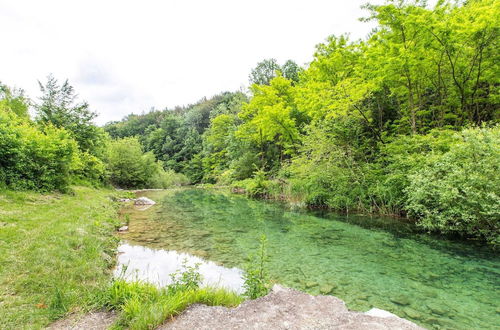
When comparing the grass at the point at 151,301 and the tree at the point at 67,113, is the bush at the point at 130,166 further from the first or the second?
the grass at the point at 151,301

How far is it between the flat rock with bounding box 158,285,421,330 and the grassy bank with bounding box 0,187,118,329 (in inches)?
70.6

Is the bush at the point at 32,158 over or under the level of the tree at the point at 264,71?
under

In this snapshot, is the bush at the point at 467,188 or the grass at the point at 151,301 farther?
the bush at the point at 467,188

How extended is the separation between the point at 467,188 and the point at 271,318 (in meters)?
7.49

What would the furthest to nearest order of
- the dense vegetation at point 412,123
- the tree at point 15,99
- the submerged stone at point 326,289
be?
1. the tree at point 15,99
2. the dense vegetation at point 412,123
3. the submerged stone at point 326,289

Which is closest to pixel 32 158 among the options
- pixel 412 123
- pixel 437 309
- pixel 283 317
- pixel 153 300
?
pixel 153 300

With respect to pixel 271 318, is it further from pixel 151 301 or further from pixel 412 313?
pixel 412 313

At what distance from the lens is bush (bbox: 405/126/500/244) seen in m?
7.27

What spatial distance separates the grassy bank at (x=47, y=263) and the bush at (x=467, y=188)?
1000 cm

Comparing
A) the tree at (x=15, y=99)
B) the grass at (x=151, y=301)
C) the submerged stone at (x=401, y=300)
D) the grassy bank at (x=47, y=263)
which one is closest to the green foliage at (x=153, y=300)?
the grass at (x=151, y=301)

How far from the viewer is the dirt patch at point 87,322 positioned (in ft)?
10.9

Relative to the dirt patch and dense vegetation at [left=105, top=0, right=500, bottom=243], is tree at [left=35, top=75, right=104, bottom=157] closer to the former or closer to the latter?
dense vegetation at [left=105, top=0, right=500, bottom=243]

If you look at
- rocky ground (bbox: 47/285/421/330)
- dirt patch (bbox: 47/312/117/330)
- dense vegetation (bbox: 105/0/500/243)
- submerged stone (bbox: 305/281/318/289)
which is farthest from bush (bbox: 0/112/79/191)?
dense vegetation (bbox: 105/0/500/243)

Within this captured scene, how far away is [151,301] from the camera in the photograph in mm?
3758
